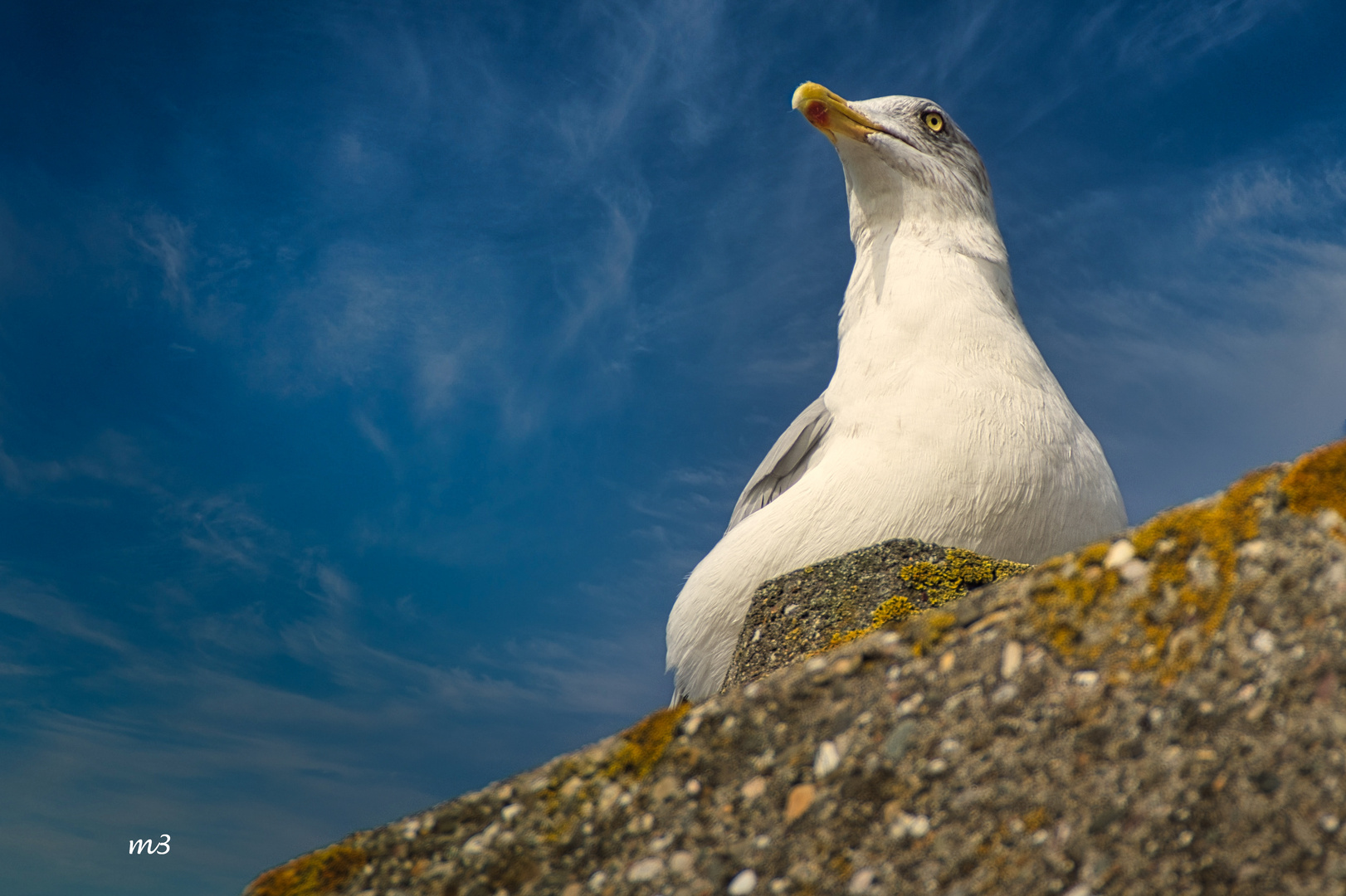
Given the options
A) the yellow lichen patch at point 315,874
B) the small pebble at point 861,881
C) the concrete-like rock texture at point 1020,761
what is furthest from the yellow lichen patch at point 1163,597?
the yellow lichen patch at point 315,874

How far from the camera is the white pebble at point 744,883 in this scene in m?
2.63

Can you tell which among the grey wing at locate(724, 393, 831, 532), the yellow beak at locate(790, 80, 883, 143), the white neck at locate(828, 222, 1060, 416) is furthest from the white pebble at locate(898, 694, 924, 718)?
the yellow beak at locate(790, 80, 883, 143)

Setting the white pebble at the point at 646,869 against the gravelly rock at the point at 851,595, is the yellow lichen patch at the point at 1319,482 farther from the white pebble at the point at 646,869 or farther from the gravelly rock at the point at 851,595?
the gravelly rock at the point at 851,595

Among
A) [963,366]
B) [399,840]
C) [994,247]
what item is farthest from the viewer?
[994,247]

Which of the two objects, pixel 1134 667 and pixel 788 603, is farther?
pixel 788 603

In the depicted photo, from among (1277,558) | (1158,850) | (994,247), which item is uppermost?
(994,247)

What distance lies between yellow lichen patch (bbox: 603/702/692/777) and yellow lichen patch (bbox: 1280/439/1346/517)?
197cm

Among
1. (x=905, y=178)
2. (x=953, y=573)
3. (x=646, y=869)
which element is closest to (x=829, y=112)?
(x=905, y=178)

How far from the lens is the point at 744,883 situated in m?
2.64

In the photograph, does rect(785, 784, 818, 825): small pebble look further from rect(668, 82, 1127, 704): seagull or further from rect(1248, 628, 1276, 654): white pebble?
rect(668, 82, 1127, 704): seagull

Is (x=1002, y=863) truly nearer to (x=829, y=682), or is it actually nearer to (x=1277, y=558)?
(x=829, y=682)

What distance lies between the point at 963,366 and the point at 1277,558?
15.3 ft

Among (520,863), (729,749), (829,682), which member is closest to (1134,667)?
(829,682)

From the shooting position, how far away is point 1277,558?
254cm
